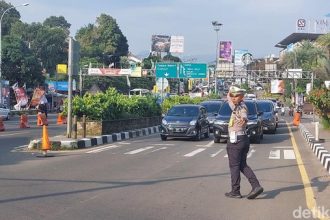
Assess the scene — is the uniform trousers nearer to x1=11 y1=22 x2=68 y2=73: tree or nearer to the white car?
the white car

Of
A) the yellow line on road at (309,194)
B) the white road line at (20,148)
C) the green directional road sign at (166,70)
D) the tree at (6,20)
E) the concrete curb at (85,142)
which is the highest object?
the tree at (6,20)

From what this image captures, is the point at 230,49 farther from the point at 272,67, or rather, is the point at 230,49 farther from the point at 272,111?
the point at 272,111

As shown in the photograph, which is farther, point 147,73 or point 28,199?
point 147,73

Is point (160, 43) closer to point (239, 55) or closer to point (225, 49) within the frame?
point (225, 49)

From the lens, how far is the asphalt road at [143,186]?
809cm

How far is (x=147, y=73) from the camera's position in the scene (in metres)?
66.8

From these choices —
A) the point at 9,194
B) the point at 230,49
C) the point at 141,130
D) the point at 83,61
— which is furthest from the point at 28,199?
the point at 230,49

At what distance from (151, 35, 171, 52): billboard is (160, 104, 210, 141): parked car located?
238 ft

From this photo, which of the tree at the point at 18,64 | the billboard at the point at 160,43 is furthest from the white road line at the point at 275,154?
the billboard at the point at 160,43

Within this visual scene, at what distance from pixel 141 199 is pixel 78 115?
12.6 metres

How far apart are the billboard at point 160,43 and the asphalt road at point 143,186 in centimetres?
7928

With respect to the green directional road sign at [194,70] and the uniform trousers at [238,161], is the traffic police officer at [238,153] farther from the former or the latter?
the green directional road sign at [194,70]

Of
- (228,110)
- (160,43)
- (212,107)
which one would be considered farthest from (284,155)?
(160,43)

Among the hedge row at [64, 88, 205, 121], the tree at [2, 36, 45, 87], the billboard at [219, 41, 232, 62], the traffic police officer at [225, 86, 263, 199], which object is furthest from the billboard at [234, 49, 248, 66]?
the traffic police officer at [225, 86, 263, 199]
